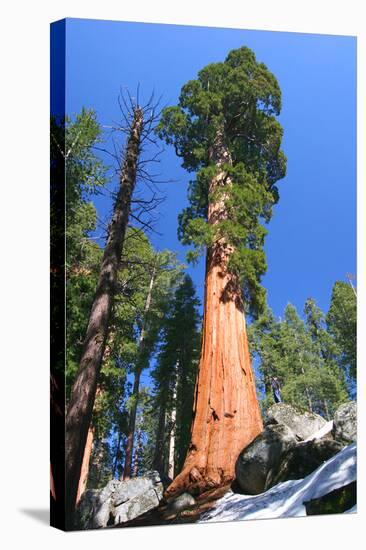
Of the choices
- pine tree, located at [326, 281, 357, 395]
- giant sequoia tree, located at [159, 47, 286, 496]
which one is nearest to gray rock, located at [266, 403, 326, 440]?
giant sequoia tree, located at [159, 47, 286, 496]

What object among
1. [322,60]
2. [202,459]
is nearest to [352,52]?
[322,60]

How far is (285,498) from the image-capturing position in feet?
27.6

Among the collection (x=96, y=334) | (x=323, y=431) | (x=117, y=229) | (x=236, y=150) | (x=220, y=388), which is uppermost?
(x=236, y=150)

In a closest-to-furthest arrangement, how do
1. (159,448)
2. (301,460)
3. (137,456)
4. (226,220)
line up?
1. (137,456)
2. (159,448)
3. (301,460)
4. (226,220)

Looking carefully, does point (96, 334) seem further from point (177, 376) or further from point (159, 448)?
point (159, 448)

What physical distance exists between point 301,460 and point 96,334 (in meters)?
2.45

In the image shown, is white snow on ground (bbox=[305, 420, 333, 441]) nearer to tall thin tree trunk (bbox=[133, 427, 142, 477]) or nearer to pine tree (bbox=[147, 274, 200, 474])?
pine tree (bbox=[147, 274, 200, 474])

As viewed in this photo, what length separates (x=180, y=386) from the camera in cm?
852

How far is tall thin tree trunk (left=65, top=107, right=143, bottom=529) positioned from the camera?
25.2 ft

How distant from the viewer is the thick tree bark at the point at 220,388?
8.38 metres

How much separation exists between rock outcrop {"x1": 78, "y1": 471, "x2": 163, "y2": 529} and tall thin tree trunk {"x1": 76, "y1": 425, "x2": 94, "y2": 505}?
0.06m

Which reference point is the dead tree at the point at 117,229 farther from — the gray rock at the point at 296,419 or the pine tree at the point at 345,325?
the pine tree at the point at 345,325

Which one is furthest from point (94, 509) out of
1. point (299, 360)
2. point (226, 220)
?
point (226, 220)

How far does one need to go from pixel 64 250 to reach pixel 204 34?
271 cm
